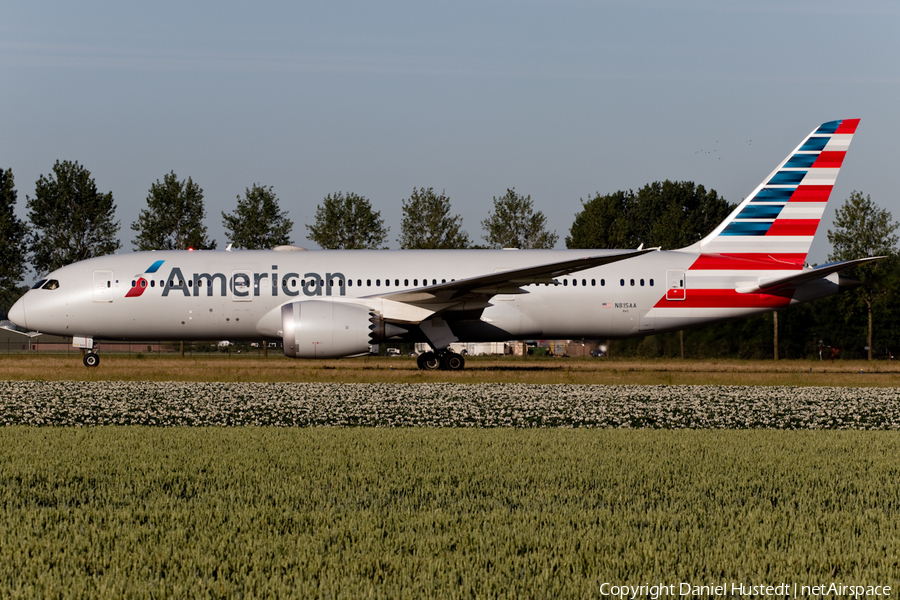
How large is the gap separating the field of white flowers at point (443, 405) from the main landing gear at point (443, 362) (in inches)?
196

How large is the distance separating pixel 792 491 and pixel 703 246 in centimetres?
1639

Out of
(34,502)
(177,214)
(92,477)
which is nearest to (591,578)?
(34,502)

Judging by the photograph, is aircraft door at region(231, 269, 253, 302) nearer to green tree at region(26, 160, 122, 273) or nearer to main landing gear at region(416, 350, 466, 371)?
main landing gear at region(416, 350, 466, 371)

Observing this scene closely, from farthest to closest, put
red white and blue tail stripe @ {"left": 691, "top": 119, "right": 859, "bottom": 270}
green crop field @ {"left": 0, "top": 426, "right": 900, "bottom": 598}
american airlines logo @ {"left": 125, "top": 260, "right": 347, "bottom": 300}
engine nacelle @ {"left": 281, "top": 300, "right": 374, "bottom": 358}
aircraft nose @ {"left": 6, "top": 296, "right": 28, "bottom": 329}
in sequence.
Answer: aircraft nose @ {"left": 6, "top": 296, "right": 28, "bottom": 329}, red white and blue tail stripe @ {"left": 691, "top": 119, "right": 859, "bottom": 270}, american airlines logo @ {"left": 125, "top": 260, "right": 347, "bottom": 300}, engine nacelle @ {"left": 281, "top": 300, "right": 374, "bottom": 358}, green crop field @ {"left": 0, "top": 426, "right": 900, "bottom": 598}

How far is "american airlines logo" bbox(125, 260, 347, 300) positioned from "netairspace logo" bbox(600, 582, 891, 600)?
1748cm

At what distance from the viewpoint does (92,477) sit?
6430mm

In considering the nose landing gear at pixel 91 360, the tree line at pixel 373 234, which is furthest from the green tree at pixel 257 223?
the nose landing gear at pixel 91 360

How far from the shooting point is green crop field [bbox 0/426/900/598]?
4047mm

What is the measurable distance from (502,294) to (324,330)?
4625 millimetres

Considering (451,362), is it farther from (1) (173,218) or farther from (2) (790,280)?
(1) (173,218)

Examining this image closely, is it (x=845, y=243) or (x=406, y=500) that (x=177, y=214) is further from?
(x=406, y=500)

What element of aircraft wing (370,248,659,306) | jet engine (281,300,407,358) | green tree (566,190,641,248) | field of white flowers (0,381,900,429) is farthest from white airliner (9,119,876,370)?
green tree (566,190,641,248)

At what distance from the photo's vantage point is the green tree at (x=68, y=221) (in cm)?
4356

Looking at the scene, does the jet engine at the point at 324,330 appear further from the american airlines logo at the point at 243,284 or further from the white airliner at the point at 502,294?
the american airlines logo at the point at 243,284
